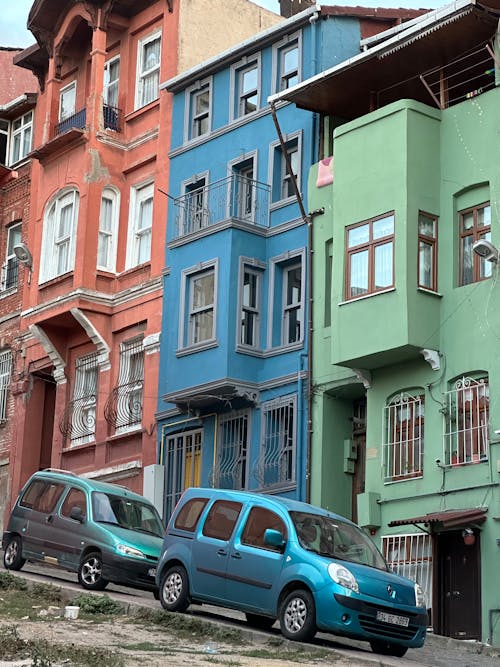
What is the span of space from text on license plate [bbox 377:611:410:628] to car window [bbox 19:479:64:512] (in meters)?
8.33

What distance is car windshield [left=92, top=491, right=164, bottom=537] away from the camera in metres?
25.2

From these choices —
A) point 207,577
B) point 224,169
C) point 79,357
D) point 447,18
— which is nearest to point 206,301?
point 224,169

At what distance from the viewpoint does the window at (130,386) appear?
33.5 m

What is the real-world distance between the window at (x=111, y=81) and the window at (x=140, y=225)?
9.36 ft

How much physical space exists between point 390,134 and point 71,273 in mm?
10860

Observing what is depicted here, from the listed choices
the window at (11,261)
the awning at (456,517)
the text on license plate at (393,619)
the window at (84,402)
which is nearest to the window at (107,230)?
the window at (84,402)

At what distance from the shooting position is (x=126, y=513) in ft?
84.2

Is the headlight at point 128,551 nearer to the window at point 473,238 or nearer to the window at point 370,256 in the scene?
the window at point 370,256

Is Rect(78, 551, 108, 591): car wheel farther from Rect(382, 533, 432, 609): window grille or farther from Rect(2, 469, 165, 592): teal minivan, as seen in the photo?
Rect(382, 533, 432, 609): window grille

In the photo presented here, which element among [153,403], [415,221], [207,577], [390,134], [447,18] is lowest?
[207,577]

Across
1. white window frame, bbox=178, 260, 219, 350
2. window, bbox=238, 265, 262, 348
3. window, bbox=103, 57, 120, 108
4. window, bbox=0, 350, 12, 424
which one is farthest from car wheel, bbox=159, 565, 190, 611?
window, bbox=103, 57, 120, 108

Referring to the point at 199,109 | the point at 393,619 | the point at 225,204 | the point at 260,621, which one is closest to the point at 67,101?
the point at 199,109

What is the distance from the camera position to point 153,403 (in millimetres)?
32719

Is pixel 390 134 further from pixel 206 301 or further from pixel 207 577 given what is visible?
pixel 207 577
